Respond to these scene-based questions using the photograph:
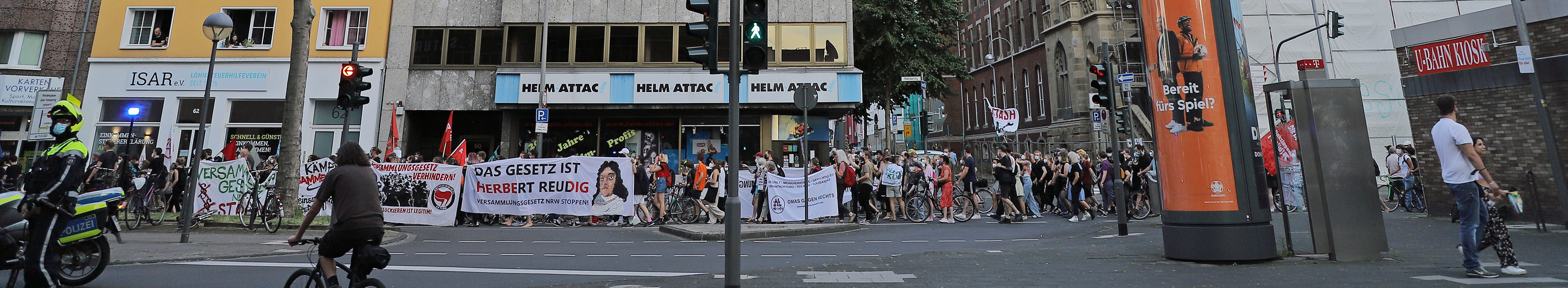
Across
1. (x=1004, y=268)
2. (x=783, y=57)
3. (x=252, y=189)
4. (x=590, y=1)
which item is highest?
(x=590, y=1)

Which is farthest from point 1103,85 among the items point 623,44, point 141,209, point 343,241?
point 141,209

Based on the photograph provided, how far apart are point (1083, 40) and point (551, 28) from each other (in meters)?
27.4

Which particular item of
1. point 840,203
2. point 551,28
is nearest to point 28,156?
point 551,28

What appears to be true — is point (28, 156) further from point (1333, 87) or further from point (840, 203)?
point (1333, 87)

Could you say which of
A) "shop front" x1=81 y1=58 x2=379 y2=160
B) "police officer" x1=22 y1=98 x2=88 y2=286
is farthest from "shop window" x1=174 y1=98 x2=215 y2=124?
"police officer" x1=22 y1=98 x2=88 y2=286

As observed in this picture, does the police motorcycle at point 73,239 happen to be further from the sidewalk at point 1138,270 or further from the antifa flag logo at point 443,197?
the antifa flag logo at point 443,197

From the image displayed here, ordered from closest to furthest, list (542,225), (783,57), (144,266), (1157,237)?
(144,266), (1157,237), (542,225), (783,57)

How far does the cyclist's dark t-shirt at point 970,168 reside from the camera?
14.7 metres

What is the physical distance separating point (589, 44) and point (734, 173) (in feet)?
58.7

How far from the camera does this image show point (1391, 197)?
51.1ft

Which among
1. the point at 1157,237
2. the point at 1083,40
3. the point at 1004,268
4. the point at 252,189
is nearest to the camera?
the point at 1004,268

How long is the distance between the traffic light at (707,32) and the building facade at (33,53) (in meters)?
26.8

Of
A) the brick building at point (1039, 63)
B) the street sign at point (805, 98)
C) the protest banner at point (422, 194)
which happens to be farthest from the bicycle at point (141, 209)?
the brick building at point (1039, 63)

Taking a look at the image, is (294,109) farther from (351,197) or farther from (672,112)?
(672,112)
